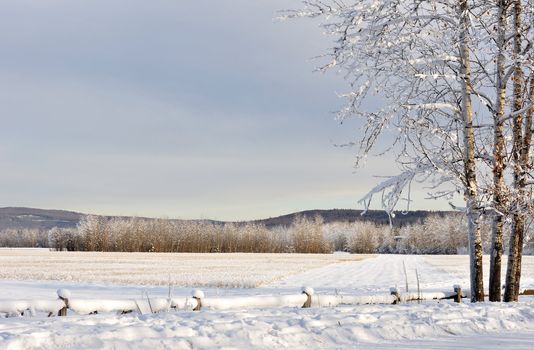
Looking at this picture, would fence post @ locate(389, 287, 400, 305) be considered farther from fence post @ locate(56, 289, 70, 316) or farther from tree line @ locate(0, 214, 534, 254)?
tree line @ locate(0, 214, 534, 254)

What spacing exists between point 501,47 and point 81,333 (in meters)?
10.8

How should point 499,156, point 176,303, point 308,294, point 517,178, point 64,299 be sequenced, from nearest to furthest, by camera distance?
point 64,299 → point 176,303 → point 308,294 → point 499,156 → point 517,178

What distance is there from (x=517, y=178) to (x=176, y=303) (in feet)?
27.2

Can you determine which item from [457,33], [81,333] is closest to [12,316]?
[81,333]

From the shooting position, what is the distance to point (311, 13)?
47.1ft

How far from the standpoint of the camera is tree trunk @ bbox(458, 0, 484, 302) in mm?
13820

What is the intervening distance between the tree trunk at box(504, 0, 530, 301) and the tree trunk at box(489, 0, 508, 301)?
0.98ft

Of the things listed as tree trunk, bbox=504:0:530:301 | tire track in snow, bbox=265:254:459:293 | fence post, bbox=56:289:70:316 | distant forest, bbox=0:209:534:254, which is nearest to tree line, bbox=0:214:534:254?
distant forest, bbox=0:209:534:254

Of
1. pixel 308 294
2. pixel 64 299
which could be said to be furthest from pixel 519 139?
pixel 64 299

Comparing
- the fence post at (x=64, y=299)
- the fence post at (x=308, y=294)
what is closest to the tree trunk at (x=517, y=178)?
the fence post at (x=308, y=294)

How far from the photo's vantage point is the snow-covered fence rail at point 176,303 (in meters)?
9.48

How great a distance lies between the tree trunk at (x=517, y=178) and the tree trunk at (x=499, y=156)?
0.30 metres

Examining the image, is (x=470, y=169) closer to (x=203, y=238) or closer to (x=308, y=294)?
(x=308, y=294)

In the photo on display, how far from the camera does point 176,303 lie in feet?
35.6
